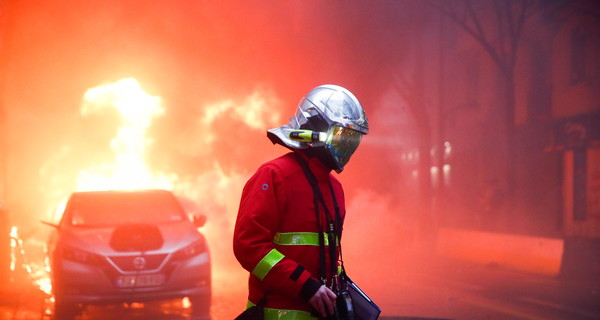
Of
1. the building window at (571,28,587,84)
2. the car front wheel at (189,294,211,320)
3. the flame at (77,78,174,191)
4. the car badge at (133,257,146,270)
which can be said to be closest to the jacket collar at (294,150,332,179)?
the car badge at (133,257,146,270)

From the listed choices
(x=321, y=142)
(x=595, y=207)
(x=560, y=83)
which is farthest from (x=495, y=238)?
(x=321, y=142)

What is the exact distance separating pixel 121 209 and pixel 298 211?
724 cm

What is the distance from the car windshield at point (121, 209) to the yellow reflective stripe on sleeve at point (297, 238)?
6.68 metres

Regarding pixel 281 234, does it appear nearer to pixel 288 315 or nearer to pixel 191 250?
pixel 288 315

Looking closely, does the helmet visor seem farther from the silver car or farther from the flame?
the flame

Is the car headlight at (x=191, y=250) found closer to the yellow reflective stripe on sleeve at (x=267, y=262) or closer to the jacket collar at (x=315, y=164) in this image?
the jacket collar at (x=315, y=164)

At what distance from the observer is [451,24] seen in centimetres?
3161

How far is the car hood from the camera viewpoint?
8.99 metres

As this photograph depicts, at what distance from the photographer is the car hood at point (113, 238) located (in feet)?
29.5

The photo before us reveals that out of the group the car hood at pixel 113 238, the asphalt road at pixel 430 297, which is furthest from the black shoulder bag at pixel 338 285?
the car hood at pixel 113 238

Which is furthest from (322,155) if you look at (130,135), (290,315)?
(130,135)

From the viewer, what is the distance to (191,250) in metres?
9.24

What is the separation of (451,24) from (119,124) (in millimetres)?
14125

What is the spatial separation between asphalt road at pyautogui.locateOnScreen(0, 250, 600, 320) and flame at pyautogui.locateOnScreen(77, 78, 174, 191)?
23.2ft
